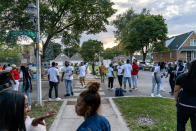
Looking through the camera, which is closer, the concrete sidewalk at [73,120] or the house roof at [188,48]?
the concrete sidewalk at [73,120]

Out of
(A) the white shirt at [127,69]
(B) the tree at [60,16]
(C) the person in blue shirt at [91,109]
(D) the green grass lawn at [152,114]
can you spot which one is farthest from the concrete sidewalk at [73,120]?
(B) the tree at [60,16]

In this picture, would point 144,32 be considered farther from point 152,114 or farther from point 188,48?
point 152,114

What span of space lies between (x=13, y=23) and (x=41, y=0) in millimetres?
3499

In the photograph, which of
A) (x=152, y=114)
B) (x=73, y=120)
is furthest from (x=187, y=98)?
(x=73, y=120)

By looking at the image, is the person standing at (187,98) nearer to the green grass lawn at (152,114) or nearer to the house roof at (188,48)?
the green grass lawn at (152,114)

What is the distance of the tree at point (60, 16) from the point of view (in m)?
14.9

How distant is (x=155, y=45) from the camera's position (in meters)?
41.3

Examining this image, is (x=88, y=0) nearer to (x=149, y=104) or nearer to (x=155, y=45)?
(x=149, y=104)

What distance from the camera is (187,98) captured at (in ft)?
9.65

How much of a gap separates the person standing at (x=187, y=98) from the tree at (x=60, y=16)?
42.5 ft

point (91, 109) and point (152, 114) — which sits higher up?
point (91, 109)

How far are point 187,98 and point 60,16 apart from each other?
15.8 metres

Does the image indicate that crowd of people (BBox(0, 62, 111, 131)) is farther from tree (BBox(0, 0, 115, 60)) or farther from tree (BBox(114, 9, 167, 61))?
tree (BBox(114, 9, 167, 61))

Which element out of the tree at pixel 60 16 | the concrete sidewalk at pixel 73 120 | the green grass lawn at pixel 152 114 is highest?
the tree at pixel 60 16
